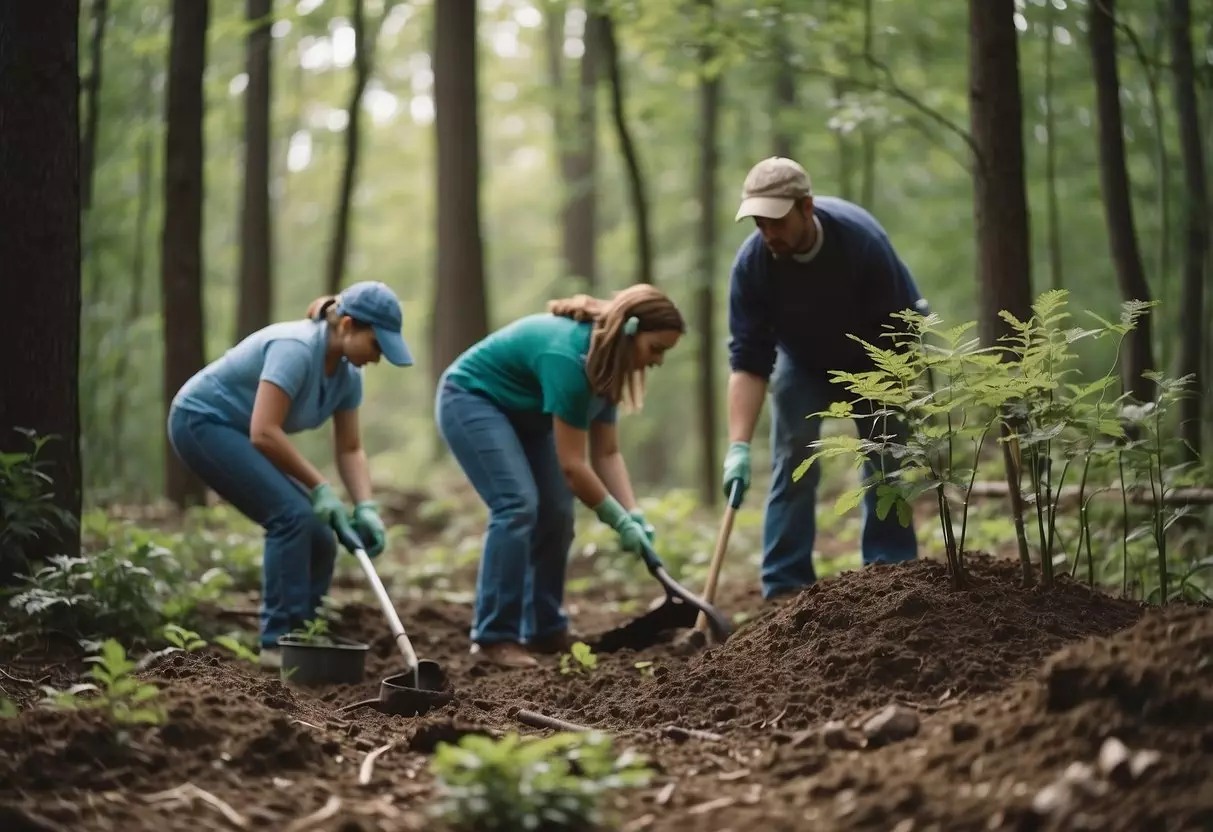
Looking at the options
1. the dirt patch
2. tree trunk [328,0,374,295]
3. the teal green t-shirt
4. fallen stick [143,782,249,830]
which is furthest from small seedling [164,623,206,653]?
tree trunk [328,0,374,295]

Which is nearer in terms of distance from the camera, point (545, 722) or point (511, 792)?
point (511, 792)

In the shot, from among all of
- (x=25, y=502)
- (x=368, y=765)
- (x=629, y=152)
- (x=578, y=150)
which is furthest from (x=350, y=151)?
(x=368, y=765)

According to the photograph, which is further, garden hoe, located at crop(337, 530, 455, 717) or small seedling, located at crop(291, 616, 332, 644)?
small seedling, located at crop(291, 616, 332, 644)

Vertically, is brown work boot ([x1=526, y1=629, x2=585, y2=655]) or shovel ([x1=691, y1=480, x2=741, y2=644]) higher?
shovel ([x1=691, y1=480, x2=741, y2=644])

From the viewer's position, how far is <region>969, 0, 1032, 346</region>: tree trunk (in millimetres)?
5395

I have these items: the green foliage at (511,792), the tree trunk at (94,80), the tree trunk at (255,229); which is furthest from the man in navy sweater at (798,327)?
the tree trunk at (94,80)

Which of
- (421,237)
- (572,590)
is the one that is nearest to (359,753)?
(572,590)

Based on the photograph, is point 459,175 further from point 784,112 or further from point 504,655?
point 504,655

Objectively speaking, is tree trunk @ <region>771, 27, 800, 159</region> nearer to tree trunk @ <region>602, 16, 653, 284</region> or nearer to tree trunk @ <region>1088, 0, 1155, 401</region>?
tree trunk @ <region>602, 16, 653, 284</region>

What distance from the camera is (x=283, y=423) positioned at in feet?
18.0

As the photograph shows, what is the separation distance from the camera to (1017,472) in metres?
3.99

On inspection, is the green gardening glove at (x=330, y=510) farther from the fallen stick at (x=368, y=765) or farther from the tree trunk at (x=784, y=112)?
the tree trunk at (x=784, y=112)

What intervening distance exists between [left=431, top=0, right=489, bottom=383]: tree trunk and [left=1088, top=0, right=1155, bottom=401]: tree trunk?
6.17 meters

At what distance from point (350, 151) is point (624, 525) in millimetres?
7641
